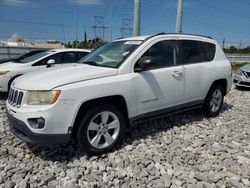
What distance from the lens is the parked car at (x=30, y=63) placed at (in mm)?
6480

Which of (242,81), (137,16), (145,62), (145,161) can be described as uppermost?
(137,16)

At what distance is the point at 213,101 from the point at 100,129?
2953 millimetres

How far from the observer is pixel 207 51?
506cm

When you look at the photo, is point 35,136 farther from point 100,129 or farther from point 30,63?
point 30,63

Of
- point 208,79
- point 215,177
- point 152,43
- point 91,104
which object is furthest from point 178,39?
point 215,177

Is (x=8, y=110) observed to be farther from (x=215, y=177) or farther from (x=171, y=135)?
(x=215, y=177)

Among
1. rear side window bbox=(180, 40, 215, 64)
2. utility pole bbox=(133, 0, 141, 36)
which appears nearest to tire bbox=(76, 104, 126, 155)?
rear side window bbox=(180, 40, 215, 64)

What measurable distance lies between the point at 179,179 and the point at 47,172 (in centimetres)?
168

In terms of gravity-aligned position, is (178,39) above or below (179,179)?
above

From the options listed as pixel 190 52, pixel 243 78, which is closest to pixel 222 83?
pixel 190 52

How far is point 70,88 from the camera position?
122 inches

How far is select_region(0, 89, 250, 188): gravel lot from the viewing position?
2967mm

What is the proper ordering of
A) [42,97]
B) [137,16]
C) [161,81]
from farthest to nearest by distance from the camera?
[137,16] < [161,81] < [42,97]

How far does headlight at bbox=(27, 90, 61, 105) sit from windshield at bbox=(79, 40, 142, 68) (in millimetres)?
1079
